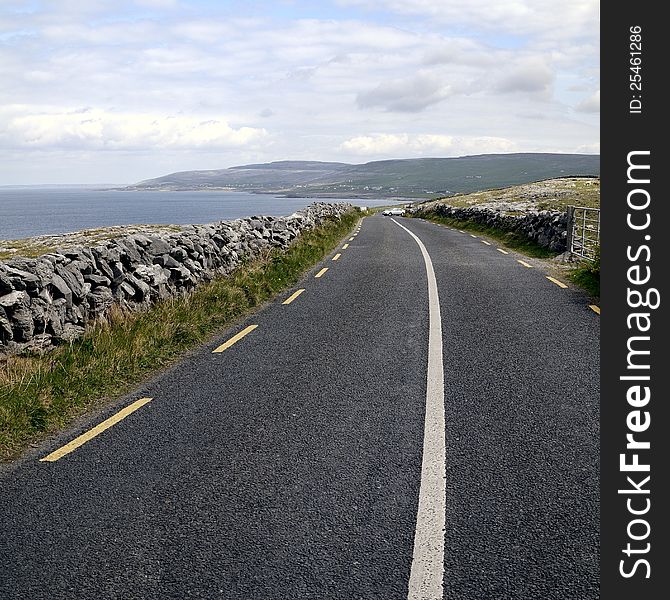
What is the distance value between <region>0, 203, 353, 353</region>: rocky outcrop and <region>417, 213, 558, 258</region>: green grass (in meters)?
11.4

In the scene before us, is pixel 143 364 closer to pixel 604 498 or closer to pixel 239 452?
pixel 239 452

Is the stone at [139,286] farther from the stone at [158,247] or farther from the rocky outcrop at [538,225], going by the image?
the rocky outcrop at [538,225]

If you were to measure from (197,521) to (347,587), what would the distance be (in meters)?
1.32

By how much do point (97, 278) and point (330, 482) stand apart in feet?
22.9

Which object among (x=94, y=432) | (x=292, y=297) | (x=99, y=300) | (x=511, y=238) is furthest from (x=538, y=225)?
(x=94, y=432)

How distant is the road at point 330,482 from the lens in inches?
155

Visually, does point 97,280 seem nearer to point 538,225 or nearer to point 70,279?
point 70,279

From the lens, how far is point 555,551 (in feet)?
13.6

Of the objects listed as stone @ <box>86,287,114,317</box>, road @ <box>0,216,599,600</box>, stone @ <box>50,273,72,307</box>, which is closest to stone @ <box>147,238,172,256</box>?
stone @ <box>86,287,114,317</box>

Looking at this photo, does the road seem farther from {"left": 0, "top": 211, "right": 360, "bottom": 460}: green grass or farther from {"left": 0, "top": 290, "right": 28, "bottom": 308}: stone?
{"left": 0, "top": 290, "right": 28, "bottom": 308}: stone

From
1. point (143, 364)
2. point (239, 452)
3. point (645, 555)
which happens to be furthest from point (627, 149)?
point (143, 364)

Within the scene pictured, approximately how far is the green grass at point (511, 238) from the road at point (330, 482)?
559 inches

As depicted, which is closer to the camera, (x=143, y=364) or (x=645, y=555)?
(x=645, y=555)

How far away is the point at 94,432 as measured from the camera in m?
6.43
